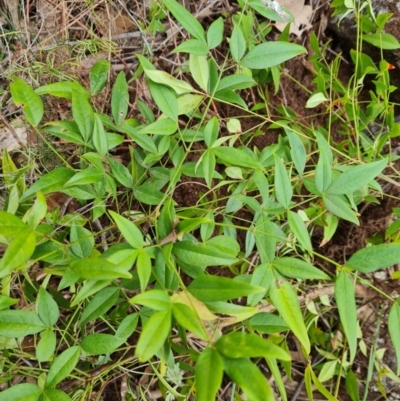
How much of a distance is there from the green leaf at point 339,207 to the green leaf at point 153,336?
38cm

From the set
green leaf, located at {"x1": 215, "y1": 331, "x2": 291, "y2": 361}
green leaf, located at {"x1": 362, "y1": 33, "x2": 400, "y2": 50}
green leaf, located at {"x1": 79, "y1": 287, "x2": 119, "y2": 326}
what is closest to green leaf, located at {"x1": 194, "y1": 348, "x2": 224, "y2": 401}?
green leaf, located at {"x1": 215, "y1": 331, "x2": 291, "y2": 361}

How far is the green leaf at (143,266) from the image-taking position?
662mm

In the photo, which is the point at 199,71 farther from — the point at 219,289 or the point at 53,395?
the point at 53,395

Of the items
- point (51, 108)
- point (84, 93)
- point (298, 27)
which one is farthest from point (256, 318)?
point (298, 27)

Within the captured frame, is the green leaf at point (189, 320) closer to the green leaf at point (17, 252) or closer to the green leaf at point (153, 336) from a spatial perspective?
the green leaf at point (153, 336)

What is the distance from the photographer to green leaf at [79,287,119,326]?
78 cm

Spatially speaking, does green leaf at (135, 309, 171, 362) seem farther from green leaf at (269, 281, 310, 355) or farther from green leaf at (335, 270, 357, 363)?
green leaf at (335, 270, 357, 363)

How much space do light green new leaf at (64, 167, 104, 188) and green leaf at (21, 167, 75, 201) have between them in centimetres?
3

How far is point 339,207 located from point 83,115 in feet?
1.66

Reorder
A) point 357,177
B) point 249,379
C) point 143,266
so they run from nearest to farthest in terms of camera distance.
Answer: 1. point 249,379
2. point 143,266
3. point 357,177

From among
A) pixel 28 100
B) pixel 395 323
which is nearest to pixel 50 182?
pixel 28 100

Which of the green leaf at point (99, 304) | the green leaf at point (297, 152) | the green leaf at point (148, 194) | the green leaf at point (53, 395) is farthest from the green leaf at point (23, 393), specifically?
the green leaf at point (297, 152)

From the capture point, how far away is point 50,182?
793 millimetres

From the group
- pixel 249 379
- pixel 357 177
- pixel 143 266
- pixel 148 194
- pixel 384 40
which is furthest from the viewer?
pixel 384 40
